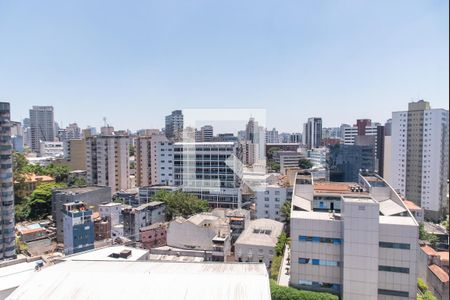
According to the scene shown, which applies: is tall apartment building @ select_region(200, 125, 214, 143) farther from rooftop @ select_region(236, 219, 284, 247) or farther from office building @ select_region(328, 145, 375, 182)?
office building @ select_region(328, 145, 375, 182)

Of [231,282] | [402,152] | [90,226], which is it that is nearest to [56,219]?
[90,226]

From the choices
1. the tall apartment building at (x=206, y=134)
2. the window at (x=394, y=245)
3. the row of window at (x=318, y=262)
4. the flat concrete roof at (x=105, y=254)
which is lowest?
the row of window at (x=318, y=262)

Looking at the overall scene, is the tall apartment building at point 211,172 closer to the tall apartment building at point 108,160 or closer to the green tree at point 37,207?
the tall apartment building at point 108,160

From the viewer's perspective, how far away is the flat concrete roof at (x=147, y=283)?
2656 millimetres

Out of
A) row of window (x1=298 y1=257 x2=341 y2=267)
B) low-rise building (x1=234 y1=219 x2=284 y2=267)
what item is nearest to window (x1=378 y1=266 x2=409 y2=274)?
row of window (x1=298 y1=257 x2=341 y2=267)

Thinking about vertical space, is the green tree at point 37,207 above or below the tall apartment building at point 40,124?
below

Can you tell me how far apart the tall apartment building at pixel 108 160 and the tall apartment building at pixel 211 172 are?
2.58 meters

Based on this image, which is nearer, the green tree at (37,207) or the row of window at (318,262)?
the row of window at (318,262)

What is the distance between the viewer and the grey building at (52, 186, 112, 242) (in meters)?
6.76

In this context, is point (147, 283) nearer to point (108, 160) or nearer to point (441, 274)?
point (441, 274)

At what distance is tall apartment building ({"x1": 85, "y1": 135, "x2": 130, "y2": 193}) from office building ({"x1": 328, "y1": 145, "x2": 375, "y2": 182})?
7685 millimetres

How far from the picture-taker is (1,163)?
218 inches

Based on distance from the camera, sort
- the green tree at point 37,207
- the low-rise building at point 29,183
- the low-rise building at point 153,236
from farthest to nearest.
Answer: the low-rise building at point 29,183 → the green tree at point 37,207 → the low-rise building at point 153,236

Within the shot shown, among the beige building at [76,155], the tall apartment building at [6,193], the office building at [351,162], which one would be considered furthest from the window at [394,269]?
the beige building at [76,155]
